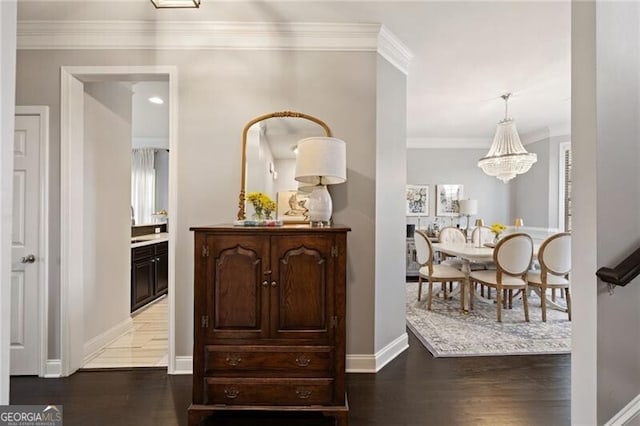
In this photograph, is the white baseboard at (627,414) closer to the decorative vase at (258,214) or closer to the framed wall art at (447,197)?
the decorative vase at (258,214)

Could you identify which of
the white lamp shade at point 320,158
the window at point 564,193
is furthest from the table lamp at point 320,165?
the window at point 564,193

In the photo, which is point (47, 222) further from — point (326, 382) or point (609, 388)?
point (609, 388)

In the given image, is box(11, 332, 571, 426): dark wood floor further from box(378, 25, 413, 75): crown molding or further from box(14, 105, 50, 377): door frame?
box(378, 25, 413, 75): crown molding

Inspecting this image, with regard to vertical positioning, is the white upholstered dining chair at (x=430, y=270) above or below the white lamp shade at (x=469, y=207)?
below

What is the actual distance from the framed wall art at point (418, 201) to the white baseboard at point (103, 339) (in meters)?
5.14

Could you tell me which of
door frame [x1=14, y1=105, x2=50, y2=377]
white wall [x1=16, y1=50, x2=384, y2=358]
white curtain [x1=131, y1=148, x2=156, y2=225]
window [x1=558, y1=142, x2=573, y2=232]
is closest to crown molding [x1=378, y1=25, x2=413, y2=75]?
white wall [x1=16, y1=50, x2=384, y2=358]

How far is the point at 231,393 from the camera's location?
1820 millimetres

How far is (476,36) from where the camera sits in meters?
2.64

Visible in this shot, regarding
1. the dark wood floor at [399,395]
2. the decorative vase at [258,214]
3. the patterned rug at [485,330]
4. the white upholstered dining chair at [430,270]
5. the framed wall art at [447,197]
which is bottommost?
the dark wood floor at [399,395]

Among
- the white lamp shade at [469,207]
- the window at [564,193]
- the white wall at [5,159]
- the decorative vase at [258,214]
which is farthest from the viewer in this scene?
the white lamp shade at [469,207]

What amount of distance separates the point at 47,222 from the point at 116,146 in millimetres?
1027

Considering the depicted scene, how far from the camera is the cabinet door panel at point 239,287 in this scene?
6.11ft

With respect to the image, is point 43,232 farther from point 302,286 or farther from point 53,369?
point 302,286

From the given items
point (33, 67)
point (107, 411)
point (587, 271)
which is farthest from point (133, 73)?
point (587, 271)
